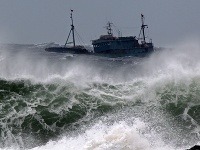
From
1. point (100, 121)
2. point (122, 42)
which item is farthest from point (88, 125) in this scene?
point (122, 42)

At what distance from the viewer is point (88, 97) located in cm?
2328

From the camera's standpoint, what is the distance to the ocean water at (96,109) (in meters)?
17.5

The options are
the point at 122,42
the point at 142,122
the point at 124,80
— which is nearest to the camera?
the point at 142,122

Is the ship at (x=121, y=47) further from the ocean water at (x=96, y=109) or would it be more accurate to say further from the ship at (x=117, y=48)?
the ocean water at (x=96, y=109)

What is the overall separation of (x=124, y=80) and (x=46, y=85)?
19.0 ft

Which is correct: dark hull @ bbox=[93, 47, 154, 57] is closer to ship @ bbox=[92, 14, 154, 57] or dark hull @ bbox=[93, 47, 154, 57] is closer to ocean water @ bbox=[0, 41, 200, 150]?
ship @ bbox=[92, 14, 154, 57]

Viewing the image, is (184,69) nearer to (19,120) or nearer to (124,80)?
(124,80)

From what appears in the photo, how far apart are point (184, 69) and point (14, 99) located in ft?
40.2

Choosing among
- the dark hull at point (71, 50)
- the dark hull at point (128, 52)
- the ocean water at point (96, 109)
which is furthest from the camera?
the dark hull at point (71, 50)

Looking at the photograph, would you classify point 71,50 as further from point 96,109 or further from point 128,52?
point 96,109

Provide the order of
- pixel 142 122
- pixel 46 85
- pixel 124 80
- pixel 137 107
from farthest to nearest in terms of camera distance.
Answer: pixel 124 80, pixel 46 85, pixel 137 107, pixel 142 122

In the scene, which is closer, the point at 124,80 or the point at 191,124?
the point at 191,124

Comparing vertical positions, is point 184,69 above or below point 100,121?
above

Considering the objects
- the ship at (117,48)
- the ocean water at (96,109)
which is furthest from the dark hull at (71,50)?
the ocean water at (96,109)
